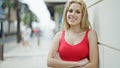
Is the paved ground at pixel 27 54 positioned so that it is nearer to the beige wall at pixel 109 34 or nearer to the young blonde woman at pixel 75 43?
the young blonde woman at pixel 75 43

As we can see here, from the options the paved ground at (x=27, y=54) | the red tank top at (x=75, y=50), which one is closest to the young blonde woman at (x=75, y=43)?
the red tank top at (x=75, y=50)

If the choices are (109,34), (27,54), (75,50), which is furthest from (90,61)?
(27,54)

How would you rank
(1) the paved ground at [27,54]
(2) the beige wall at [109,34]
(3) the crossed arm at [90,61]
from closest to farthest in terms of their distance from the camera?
(2) the beige wall at [109,34], (3) the crossed arm at [90,61], (1) the paved ground at [27,54]

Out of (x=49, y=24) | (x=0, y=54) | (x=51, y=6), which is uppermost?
(x=51, y=6)

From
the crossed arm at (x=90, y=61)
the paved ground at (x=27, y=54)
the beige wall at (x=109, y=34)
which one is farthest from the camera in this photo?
the paved ground at (x=27, y=54)

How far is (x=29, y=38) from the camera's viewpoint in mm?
→ 3396

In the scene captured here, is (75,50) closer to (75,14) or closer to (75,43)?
(75,43)

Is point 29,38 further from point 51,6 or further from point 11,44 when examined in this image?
point 51,6

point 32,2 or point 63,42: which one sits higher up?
point 32,2

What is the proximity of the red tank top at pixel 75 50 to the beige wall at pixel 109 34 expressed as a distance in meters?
0.11

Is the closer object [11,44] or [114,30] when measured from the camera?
[114,30]

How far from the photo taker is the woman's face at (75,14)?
175 centimetres

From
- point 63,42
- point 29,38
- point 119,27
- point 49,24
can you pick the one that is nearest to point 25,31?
point 29,38

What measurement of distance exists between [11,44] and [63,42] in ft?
5.87
